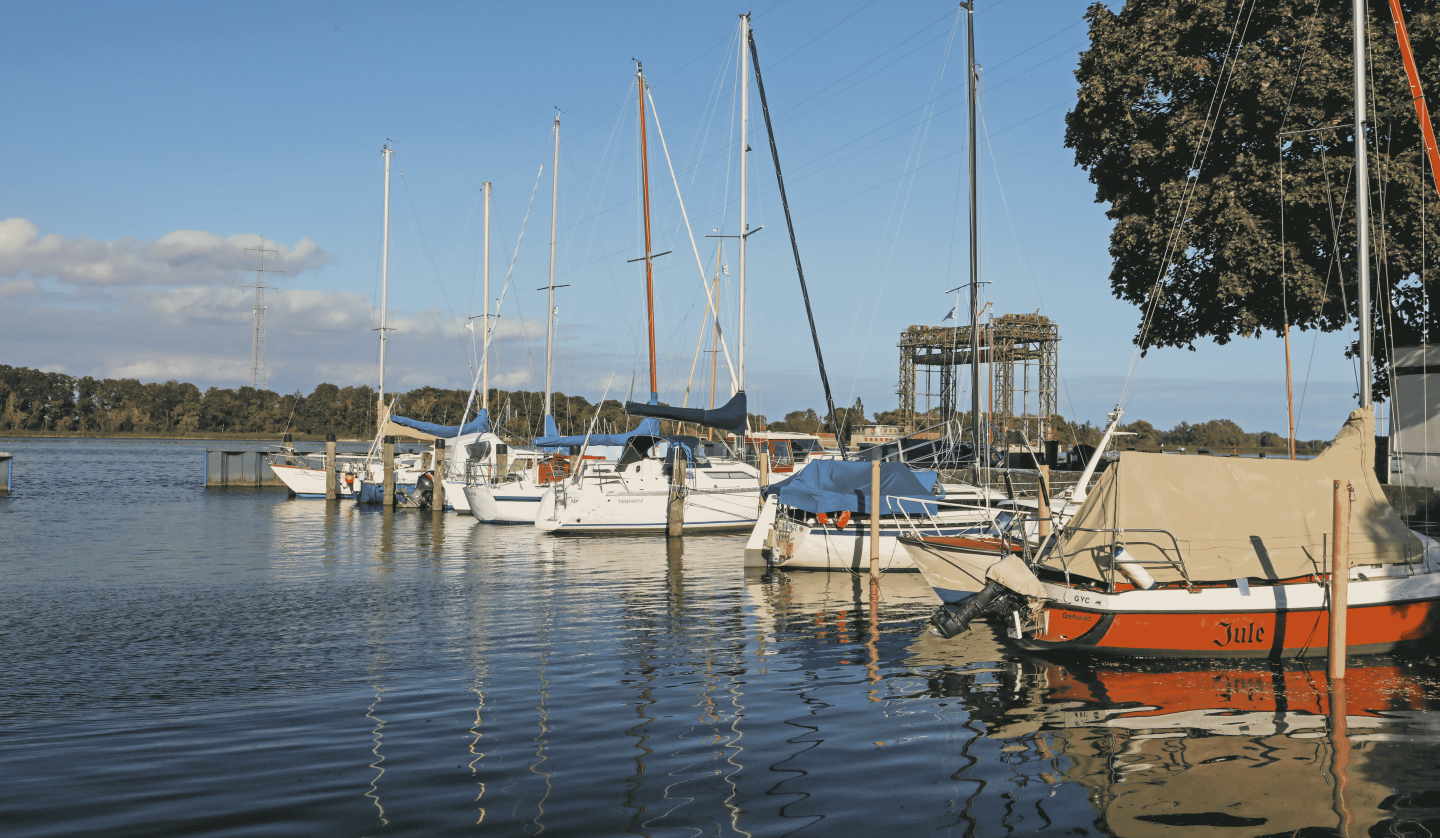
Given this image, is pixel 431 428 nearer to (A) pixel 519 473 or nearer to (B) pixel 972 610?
(A) pixel 519 473

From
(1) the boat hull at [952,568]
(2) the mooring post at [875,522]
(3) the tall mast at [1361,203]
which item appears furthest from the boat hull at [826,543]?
(3) the tall mast at [1361,203]

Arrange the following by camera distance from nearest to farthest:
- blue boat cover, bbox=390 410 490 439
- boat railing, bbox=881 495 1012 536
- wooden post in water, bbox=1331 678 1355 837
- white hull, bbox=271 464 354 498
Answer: wooden post in water, bbox=1331 678 1355 837 < boat railing, bbox=881 495 1012 536 < blue boat cover, bbox=390 410 490 439 < white hull, bbox=271 464 354 498

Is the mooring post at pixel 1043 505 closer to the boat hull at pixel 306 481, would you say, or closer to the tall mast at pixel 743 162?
the tall mast at pixel 743 162

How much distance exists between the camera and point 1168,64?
896 inches

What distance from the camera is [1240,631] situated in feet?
42.4

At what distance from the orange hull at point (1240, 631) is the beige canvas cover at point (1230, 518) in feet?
1.91

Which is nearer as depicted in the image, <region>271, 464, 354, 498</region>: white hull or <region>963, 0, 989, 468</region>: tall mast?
<region>963, 0, 989, 468</region>: tall mast

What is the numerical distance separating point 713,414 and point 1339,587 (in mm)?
19340

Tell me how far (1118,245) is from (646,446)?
682 inches

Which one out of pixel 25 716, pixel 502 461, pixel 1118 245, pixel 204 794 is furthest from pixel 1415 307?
pixel 502 461

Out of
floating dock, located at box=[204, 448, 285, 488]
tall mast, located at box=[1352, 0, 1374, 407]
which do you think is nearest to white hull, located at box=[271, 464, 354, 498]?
floating dock, located at box=[204, 448, 285, 488]

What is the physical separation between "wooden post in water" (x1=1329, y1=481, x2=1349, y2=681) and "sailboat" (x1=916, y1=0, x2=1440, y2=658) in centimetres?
94

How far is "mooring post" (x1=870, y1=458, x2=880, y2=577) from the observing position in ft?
69.8

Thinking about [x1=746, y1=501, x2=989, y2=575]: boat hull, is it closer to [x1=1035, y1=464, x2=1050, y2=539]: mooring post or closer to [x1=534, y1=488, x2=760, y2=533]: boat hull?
[x1=1035, y1=464, x2=1050, y2=539]: mooring post
